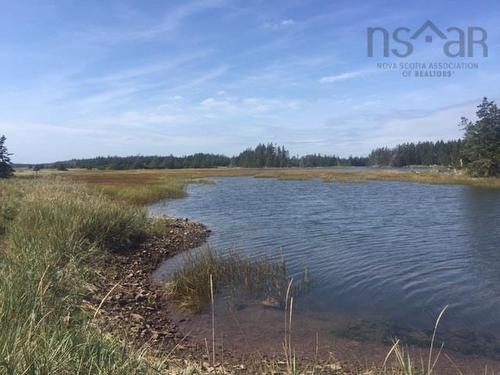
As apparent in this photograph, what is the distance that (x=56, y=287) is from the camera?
6902mm

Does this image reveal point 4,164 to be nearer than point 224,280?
No

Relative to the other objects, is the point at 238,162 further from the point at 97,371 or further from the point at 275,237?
the point at 97,371

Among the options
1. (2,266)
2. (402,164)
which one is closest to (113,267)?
(2,266)

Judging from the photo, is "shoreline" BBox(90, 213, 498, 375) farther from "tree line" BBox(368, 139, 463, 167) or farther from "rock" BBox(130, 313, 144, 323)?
"tree line" BBox(368, 139, 463, 167)

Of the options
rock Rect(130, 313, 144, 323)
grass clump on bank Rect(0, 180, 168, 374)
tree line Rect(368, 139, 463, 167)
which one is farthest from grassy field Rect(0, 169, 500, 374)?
tree line Rect(368, 139, 463, 167)

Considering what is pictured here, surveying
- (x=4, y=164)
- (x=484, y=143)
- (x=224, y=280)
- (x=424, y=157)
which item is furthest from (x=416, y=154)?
(x=224, y=280)

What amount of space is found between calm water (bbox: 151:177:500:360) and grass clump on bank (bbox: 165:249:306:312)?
2.97 feet

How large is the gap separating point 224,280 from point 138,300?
2.45 metres

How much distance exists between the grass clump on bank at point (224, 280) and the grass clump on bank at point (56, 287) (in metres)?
2.00

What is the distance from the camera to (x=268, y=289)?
10.4 m

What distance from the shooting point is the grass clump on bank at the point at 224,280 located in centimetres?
974

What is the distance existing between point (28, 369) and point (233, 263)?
8.50 m

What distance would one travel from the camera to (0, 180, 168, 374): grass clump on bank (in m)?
3.61

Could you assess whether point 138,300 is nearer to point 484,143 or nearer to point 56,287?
point 56,287
